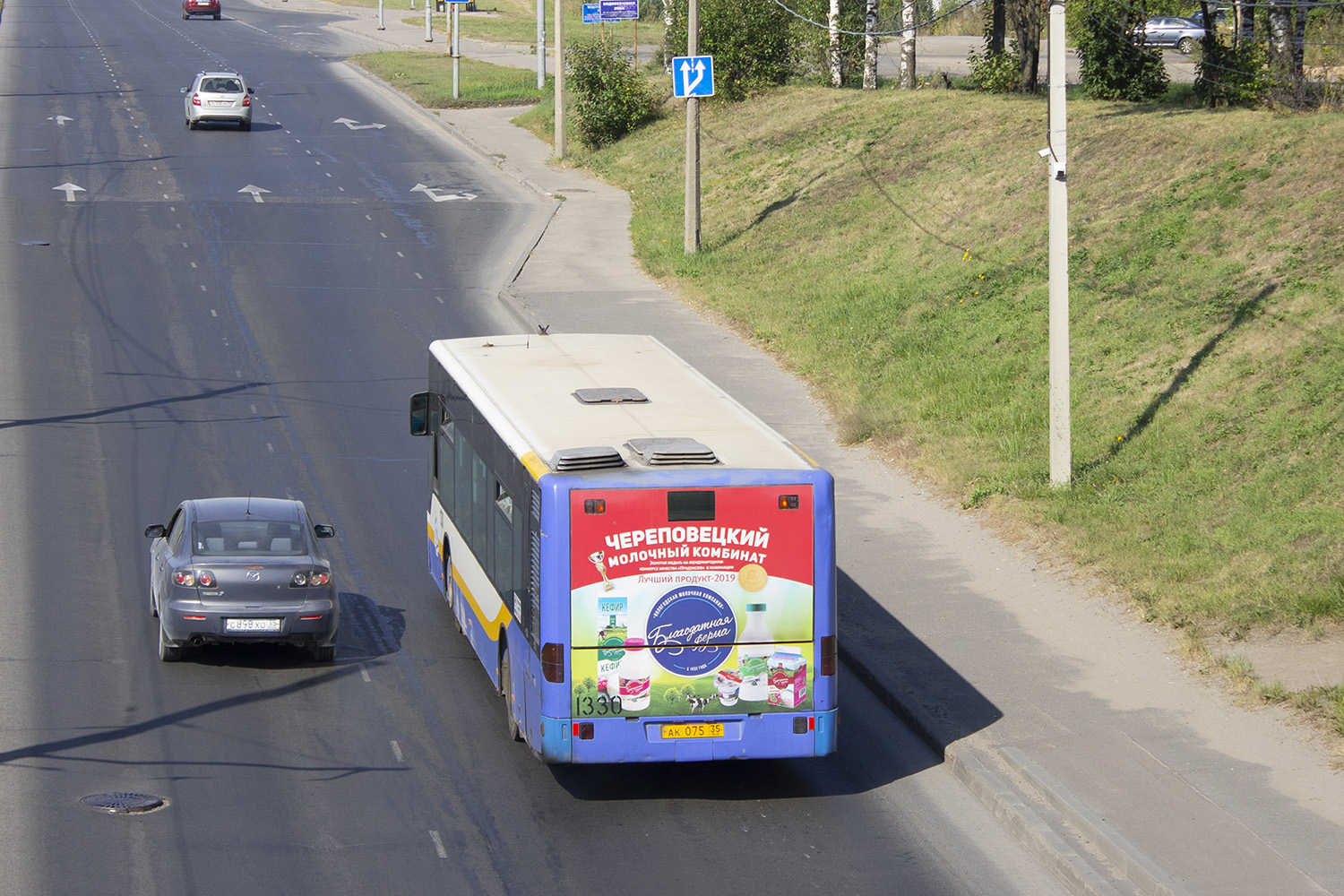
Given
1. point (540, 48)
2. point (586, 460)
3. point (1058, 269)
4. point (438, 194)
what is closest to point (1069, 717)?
point (586, 460)

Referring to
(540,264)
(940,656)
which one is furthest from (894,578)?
(540,264)

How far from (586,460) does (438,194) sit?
31474mm

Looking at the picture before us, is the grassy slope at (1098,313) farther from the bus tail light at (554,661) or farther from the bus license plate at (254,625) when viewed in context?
the bus license plate at (254,625)

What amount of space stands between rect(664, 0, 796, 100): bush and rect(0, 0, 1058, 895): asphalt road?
345 inches

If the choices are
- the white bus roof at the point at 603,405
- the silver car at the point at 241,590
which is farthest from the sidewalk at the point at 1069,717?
the silver car at the point at 241,590

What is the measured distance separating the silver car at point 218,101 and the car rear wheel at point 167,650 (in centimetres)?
3750

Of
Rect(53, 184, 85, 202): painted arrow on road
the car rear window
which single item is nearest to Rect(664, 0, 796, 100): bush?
Rect(53, 184, 85, 202): painted arrow on road

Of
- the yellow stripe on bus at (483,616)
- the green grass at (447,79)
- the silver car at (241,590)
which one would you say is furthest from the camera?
the green grass at (447,79)

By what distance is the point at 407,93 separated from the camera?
58.1 meters

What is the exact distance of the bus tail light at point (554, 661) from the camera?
11156mm

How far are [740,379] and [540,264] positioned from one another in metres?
9.77

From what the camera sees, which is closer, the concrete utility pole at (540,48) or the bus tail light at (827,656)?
the bus tail light at (827,656)

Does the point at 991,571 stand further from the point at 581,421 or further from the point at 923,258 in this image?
the point at 923,258

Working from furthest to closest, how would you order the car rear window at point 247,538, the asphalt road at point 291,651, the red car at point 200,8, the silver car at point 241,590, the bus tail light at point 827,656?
the red car at point 200,8, the car rear window at point 247,538, the silver car at point 241,590, the bus tail light at point 827,656, the asphalt road at point 291,651
